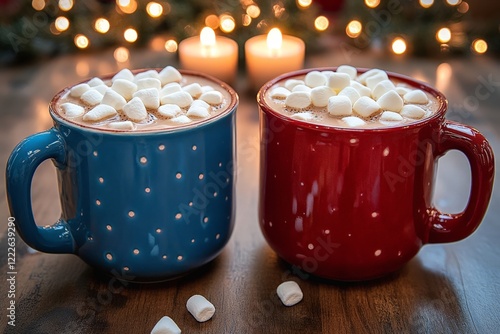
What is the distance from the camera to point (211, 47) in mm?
1269

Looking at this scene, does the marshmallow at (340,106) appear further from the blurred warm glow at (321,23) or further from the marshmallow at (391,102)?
the blurred warm glow at (321,23)

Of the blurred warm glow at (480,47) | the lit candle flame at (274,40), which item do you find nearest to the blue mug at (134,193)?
the lit candle flame at (274,40)

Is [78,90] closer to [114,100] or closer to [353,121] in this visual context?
[114,100]

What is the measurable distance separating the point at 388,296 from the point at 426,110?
8.2 inches

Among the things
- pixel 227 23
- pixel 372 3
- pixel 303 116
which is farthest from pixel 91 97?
pixel 372 3

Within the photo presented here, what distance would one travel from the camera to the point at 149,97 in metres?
0.65

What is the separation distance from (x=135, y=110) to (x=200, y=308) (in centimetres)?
22

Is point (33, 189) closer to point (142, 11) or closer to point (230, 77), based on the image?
point (230, 77)

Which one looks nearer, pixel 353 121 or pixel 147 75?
pixel 353 121

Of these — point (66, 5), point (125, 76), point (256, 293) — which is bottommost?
point (256, 293)

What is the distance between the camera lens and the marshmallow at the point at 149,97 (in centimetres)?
64

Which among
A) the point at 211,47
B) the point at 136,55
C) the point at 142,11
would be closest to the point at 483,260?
the point at 211,47

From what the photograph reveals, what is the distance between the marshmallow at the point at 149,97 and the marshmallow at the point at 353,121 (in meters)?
0.20

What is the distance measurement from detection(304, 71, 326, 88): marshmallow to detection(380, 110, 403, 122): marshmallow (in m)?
0.11
